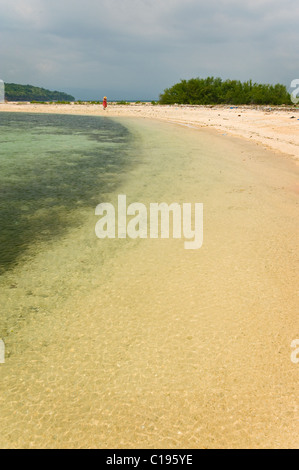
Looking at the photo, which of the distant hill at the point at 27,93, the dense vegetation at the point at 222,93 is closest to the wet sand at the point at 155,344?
the dense vegetation at the point at 222,93

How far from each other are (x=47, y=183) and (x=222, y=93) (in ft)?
146

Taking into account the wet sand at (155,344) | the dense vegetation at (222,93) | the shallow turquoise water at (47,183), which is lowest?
the wet sand at (155,344)

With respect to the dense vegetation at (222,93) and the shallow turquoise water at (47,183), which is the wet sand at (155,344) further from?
the dense vegetation at (222,93)

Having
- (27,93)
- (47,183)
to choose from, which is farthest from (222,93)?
(27,93)

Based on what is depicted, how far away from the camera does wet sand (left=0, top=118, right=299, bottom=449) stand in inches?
68.6

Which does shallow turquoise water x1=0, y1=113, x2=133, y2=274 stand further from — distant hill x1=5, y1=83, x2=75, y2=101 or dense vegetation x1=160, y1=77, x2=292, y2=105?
distant hill x1=5, y1=83, x2=75, y2=101

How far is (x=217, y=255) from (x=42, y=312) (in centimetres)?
203

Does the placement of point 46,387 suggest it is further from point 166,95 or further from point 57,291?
point 166,95

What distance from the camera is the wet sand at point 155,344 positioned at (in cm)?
174

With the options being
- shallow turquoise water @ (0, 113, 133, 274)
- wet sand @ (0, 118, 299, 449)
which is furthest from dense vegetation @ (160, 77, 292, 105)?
wet sand @ (0, 118, 299, 449)

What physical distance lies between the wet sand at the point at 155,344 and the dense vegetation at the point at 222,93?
1610 inches

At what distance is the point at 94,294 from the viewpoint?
287cm

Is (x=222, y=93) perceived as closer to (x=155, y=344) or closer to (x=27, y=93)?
(x=155, y=344)
